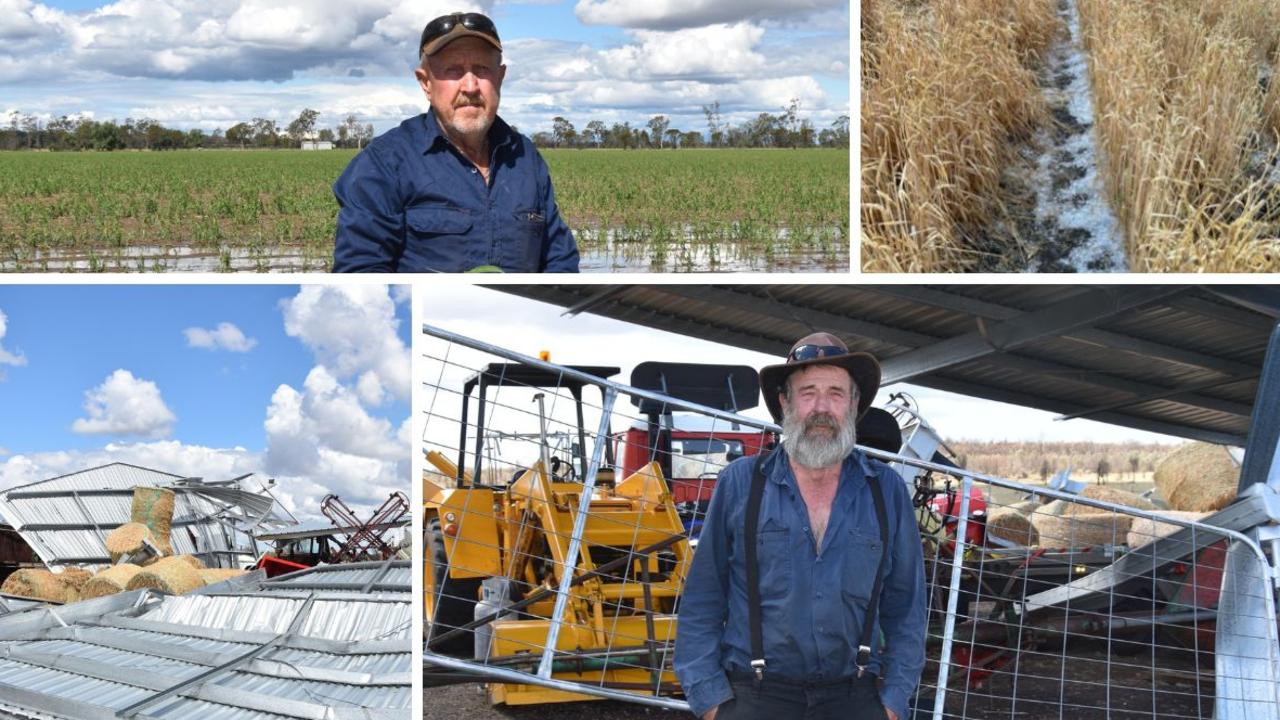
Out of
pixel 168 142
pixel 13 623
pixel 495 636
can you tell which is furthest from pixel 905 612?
pixel 168 142

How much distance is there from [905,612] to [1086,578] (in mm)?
4121

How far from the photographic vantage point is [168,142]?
42844mm

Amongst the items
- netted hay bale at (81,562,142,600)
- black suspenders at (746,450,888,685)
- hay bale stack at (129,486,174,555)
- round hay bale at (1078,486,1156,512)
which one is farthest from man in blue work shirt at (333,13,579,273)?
hay bale stack at (129,486,174,555)

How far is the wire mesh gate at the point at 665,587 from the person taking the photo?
4.20 m

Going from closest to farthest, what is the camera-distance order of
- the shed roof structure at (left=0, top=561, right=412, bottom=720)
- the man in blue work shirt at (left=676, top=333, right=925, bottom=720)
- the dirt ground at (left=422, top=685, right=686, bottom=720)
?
the man in blue work shirt at (left=676, top=333, right=925, bottom=720) < the shed roof structure at (left=0, top=561, right=412, bottom=720) < the dirt ground at (left=422, top=685, right=686, bottom=720)

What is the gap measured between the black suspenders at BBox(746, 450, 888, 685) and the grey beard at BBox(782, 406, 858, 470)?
0.14 metres

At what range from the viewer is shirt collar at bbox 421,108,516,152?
3.96m

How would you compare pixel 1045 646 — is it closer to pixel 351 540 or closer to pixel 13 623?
pixel 13 623

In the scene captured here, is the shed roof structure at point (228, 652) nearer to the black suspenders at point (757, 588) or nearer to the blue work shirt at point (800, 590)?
the blue work shirt at point (800, 590)

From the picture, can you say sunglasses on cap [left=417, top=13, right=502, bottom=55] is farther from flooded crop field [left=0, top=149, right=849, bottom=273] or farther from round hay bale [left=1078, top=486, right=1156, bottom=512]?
round hay bale [left=1078, top=486, right=1156, bottom=512]

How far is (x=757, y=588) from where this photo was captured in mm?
2965

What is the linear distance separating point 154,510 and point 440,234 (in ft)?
33.6

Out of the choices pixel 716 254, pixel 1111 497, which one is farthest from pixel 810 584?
pixel 1111 497

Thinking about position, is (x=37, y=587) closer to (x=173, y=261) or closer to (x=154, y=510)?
(x=154, y=510)
